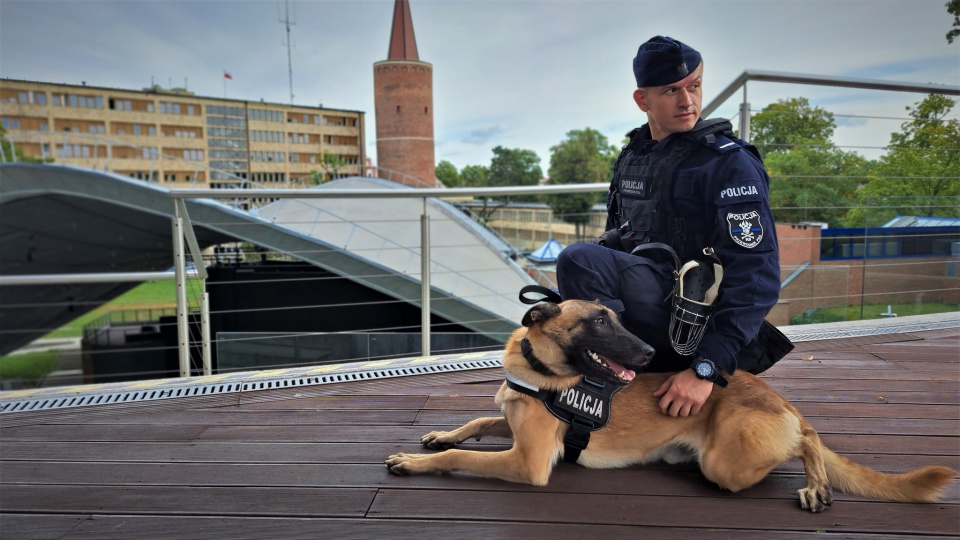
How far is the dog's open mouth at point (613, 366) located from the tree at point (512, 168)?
50.2 metres

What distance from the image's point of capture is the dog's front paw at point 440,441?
4.81ft

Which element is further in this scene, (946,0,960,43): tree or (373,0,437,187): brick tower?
(373,0,437,187): brick tower

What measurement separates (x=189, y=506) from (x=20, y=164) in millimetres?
14683

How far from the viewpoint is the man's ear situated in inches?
56.3

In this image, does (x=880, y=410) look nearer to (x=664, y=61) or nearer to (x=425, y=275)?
(x=664, y=61)

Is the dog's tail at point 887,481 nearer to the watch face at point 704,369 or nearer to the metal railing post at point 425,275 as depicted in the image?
the watch face at point 704,369

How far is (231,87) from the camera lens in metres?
55.1

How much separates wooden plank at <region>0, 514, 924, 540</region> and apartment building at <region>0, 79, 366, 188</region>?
50.2m

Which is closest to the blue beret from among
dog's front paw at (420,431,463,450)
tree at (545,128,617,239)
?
dog's front paw at (420,431,463,450)

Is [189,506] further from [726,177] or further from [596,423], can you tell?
[726,177]

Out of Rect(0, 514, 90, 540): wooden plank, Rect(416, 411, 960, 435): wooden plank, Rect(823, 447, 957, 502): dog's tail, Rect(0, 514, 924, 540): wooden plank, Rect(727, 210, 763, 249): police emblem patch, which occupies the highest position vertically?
Rect(727, 210, 763, 249): police emblem patch

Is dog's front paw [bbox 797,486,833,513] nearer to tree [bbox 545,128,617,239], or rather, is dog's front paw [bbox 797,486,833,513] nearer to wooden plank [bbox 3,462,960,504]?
wooden plank [bbox 3,462,960,504]

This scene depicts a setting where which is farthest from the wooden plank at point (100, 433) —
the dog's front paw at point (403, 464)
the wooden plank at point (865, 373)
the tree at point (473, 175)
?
the tree at point (473, 175)

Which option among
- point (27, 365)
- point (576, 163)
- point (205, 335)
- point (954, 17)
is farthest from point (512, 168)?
point (205, 335)
